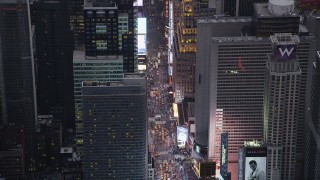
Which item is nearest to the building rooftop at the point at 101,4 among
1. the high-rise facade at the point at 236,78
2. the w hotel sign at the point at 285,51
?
the high-rise facade at the point at 236,78

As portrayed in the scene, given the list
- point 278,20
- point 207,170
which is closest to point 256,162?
point 207,170

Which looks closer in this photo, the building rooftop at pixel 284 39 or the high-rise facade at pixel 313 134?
the building rooftop at pixel 284 39

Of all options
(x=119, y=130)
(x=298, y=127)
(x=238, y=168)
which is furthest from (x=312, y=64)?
(x=119, y=130)

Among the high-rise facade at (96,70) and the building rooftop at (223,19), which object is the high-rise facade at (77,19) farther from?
the building rooftop at (223,19)

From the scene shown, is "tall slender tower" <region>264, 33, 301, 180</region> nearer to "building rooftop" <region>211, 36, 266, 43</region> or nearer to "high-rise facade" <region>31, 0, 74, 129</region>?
"building rooftop" <region>211, 36, 266, 43</region>

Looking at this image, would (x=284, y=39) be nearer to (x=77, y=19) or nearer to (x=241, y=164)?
(x=241, y=164)

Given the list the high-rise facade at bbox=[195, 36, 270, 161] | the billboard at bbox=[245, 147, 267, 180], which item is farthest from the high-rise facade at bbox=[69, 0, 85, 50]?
the billboard at bbox=[245, 147, 267, 180]

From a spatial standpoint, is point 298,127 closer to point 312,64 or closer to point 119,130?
point 312,64
